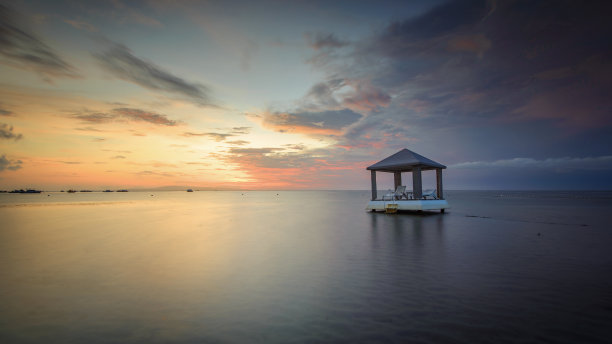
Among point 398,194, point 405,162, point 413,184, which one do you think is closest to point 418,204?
point 413,184

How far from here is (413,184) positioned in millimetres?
29625

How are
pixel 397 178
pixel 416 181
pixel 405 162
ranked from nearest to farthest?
1. pixel 405 162
2. pixel 416 181
3. pixel 397 178

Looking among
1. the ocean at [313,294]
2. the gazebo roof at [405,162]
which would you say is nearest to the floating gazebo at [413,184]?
the gazebo roof at [405,162]

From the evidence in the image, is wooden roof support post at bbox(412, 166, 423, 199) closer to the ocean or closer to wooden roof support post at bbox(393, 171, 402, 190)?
wooden roof support post at bbox(393, 171, 402, 190)

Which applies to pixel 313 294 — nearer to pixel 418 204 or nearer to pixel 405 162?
pixel 405 162

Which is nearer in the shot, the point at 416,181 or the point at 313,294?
the point at 313,294

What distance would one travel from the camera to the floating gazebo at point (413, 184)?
28.9 meters

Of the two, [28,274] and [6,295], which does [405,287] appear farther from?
[28,274]

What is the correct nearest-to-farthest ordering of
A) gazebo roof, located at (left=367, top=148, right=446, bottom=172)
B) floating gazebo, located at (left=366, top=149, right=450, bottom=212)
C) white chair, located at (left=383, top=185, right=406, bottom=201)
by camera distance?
1. gazebo roof, located at (left=367, top=148, right=446, bottom=172)
2. floating gazebo, located at (left=366, top=149, right=450, bottom=212)
3. white chair, located at (left=383, top=185, right=406, bottom=201)

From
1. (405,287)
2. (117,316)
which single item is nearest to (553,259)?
(405,287)

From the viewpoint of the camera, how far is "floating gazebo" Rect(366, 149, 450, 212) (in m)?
28.9

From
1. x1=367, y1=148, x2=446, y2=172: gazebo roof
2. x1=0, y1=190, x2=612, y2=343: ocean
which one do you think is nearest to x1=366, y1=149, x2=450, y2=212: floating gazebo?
x1=367, y1=148, x2=446, y2=172: gazebo roof

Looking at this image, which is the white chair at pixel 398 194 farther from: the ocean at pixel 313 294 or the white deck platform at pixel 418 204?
the ocean at pixel 313 294

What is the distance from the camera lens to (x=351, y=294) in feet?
25.4
